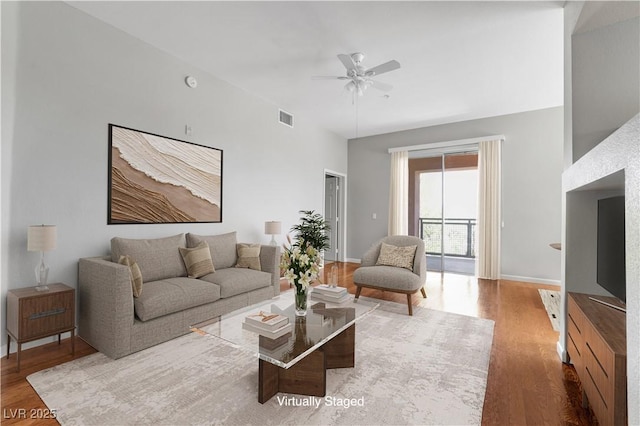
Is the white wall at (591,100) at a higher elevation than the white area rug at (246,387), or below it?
higher

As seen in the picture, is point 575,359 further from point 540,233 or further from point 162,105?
point 162,105

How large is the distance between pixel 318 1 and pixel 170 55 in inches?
76.2

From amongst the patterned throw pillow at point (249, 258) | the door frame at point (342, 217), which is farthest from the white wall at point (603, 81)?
the door frame at point (342, 217)

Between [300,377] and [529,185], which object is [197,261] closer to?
[300,377]

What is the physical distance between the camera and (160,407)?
1757 mm

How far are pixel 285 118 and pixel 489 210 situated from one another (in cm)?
403

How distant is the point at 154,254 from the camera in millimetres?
2984

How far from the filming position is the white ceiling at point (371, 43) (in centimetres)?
267

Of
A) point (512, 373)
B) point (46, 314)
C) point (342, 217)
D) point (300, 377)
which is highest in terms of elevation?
point (342, 217)

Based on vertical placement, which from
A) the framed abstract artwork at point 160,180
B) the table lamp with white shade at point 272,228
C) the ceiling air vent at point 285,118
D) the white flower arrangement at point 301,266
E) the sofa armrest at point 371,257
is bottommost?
the sofa armrest at point 371,257

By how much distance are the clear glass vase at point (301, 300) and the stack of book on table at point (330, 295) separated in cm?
35

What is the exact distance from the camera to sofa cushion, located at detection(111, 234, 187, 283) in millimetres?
2793

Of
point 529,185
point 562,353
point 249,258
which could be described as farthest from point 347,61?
point 529,185

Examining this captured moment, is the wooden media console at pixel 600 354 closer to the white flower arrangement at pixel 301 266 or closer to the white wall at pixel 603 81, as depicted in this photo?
the white wall at pixel 603 81
